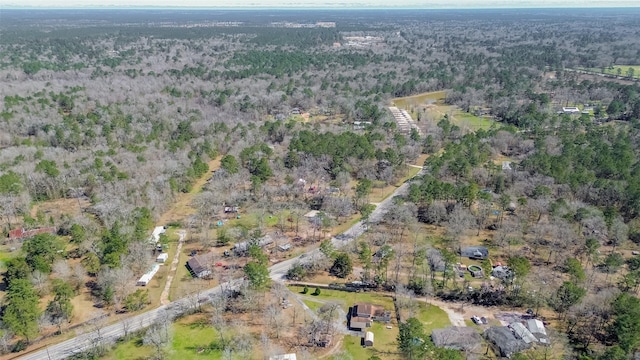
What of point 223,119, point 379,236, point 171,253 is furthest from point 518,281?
point 223,119

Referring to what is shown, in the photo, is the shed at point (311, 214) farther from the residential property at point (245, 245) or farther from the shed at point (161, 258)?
the shed at point (161, 258)

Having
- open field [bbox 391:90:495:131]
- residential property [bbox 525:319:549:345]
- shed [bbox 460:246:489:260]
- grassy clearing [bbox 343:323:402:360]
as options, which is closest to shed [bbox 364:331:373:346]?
grassy clearing [bbox 343:323:402:360]

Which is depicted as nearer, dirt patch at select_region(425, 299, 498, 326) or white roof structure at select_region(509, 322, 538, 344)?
white roof structure at select_region(509, 322, 538, 344)

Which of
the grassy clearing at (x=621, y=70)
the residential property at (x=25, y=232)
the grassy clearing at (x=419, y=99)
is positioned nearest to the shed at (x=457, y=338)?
the residential property at (x=25, y=232)

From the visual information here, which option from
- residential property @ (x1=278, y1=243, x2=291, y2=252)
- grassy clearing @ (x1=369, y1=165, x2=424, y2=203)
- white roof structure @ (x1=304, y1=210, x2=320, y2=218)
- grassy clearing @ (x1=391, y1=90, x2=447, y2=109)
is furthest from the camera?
grassy clearing @ (x1=391, y1=90, x2=447, y2=109)

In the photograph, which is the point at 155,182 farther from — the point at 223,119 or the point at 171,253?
the point at 223,119

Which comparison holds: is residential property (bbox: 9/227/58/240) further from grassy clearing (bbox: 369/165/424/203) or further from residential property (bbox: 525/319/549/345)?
residential property (bbox: 525/319/549/345)

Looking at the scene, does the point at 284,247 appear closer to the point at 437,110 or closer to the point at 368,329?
the point at 368,329
